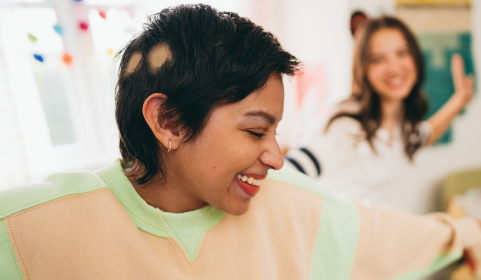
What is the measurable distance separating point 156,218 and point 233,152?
22cm

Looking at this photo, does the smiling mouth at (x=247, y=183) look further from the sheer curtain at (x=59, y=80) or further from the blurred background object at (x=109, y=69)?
the sheer curtain at (x=59, y=80)

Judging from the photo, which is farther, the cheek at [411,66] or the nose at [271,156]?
the cheek at [411,66]

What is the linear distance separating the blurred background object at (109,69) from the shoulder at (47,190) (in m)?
0.95

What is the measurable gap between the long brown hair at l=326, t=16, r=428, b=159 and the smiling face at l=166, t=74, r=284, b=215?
37.0 inches

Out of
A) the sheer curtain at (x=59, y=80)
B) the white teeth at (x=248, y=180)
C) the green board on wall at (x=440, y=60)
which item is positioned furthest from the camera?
the sheer curtain at (x=59, y=80)

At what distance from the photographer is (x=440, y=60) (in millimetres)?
1494

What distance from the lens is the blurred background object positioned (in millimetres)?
1507

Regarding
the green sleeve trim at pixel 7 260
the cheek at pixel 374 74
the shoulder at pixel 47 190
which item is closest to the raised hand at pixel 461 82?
the cheek at pixel 374 74

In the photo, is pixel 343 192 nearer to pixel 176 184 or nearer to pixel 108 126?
pixel 176 184

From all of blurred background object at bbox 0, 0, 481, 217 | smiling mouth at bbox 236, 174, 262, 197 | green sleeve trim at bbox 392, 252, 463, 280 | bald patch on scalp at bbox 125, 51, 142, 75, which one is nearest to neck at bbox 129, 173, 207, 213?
smiling mouth at bbox 236, 174, 262, 197

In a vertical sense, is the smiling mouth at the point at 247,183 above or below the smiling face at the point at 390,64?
below

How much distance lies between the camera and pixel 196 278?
623mm

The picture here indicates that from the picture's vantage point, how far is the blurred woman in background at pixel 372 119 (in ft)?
4.51

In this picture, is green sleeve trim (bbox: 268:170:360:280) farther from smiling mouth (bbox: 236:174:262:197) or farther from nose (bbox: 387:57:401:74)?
nose (bbox: 387:57:401:74)
